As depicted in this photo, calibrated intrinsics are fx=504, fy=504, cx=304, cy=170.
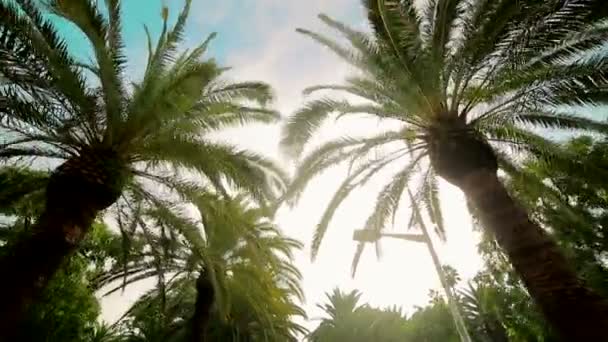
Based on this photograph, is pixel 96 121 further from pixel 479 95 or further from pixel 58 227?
pixel 479 95

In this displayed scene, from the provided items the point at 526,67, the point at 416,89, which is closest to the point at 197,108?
the point at 416,89

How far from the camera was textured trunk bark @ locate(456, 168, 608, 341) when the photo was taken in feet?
19.6

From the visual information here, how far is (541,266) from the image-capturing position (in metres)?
6.66

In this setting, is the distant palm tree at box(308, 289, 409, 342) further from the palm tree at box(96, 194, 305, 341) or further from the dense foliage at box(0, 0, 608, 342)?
the dense foliage at box(0, 0, 608, 342)

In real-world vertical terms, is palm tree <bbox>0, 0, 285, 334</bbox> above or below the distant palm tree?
below

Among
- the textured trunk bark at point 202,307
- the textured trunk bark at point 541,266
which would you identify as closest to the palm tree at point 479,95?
the textured trunk bark at point 541,266

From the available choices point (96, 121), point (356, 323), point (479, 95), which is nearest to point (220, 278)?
point (96, 121)

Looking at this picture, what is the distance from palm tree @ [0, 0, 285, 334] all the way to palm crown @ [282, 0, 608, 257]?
2.19 meters

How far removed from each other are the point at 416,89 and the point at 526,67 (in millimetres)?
2101

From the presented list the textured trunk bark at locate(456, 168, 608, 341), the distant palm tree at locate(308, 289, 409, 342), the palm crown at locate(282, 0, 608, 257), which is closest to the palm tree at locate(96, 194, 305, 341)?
the palm crown at locate(282, 0, 608, 257)

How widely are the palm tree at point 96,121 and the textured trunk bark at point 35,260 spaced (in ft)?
0.05

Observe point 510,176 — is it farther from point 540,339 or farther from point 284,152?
point 540,339

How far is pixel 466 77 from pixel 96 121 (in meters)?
6.41

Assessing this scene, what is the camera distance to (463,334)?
30.9 ft
